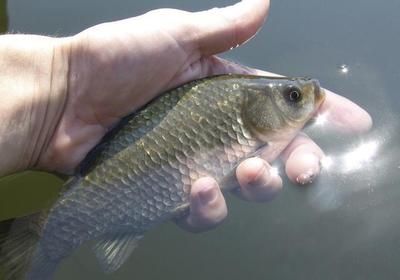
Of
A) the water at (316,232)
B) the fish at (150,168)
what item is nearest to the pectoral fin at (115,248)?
the fish at (150,168)

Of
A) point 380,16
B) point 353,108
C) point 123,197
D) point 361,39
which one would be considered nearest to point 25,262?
point 123,197

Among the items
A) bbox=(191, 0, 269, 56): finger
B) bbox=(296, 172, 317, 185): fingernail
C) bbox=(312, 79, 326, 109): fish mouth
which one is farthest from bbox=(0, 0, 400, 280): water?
bbox=(191, 0, 269, 56): finger

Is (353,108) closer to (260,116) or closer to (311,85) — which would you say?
(311,85)

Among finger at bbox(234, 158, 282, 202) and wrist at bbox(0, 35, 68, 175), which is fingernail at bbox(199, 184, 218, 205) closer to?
finger at bbox(234, 158, 282, 202)

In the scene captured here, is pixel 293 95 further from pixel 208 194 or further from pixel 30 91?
pixel 30 91

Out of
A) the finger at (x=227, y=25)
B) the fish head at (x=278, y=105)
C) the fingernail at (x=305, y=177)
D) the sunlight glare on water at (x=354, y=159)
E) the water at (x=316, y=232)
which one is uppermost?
the finger at (x=227, y=25)

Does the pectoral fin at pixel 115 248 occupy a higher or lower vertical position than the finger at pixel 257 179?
lower

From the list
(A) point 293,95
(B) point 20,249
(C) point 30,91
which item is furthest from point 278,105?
(B) point 20,249

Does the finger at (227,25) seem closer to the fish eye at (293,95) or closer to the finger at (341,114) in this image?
the fish eye at (293,95)
